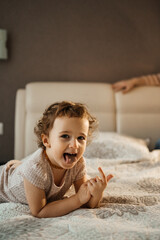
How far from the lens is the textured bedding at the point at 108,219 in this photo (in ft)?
3.05

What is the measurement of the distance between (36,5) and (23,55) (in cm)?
54

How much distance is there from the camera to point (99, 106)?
8.98ft

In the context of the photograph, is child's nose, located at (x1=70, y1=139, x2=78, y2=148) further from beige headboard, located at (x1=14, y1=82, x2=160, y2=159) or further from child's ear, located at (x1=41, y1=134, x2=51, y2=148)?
beige headboard, located at (x1=14, y1=82, x2=160, y2=159)

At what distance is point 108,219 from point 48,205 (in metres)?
0.25

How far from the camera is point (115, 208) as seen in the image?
121cm

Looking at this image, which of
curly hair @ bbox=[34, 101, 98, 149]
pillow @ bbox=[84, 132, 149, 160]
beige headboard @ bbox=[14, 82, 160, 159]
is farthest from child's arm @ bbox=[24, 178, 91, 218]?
beige headboard @ bbox=[14, 82, 160, 159]

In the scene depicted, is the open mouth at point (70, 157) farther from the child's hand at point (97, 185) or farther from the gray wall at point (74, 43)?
the gray wall at point (74, 43)

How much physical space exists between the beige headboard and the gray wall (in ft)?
0.91

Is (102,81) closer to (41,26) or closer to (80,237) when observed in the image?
(41,26)

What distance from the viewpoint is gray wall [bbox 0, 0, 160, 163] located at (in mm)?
2887

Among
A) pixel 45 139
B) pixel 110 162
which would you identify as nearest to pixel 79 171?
pixel 45 139

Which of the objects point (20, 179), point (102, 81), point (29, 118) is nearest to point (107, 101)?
point (102, 81)

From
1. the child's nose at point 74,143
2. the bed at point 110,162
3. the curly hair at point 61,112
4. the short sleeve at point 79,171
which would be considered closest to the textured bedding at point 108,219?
the bed at point 110,162

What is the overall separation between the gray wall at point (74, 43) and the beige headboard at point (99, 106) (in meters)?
0.28
